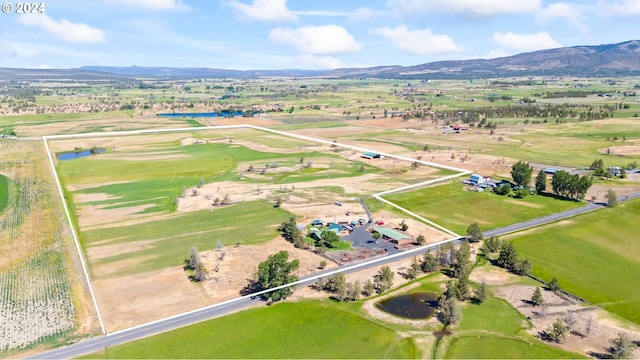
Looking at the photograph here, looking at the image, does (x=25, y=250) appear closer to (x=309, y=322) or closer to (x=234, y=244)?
(x=234, y=244)

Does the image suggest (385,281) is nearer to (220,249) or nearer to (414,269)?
(414,269)

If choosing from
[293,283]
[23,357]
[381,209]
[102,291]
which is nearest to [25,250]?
[102,291]

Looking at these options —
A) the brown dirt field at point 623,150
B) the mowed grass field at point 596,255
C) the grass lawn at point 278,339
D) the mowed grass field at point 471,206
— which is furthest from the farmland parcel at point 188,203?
the brown dirt field at point 623,150

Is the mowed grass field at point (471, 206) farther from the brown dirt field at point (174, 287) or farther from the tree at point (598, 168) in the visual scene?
the brown dirt field at point (174, 287)

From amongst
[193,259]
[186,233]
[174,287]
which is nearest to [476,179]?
[186,233]

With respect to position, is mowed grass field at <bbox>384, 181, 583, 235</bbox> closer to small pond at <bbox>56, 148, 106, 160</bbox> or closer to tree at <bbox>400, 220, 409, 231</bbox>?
tree at <bbox>400, 220, 409, 231</bbox>

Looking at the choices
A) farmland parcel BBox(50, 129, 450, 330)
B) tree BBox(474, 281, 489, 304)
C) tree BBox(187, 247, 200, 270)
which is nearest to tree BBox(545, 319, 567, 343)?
tree BBox(474, 281, 489, 304)

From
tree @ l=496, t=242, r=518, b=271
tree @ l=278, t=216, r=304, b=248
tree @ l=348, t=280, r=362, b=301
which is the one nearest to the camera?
tree @ l=348, t=280, r=362, b=301
